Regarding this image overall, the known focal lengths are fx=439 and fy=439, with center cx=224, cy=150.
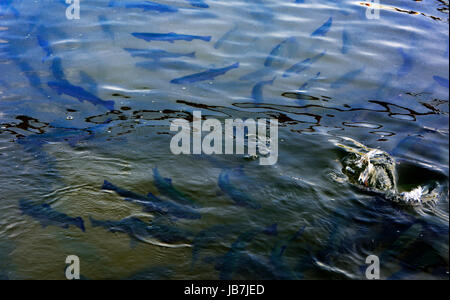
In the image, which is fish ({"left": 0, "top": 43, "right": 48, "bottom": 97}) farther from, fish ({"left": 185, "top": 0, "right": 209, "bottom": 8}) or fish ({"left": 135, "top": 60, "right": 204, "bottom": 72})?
fish ({"left": 185, "top": 0, "right": 209, "bottom": 8})

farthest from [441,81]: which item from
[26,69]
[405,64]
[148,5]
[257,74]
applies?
[26,69]

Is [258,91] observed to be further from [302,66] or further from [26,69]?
[26,69]

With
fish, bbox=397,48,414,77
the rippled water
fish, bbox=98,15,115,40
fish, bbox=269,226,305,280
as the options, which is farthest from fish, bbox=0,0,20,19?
fish, bbox=269,226,305,280

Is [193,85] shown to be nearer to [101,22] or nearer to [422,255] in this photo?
[101,22]

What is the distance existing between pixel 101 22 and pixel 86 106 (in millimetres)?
3235

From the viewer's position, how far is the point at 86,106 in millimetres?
6422

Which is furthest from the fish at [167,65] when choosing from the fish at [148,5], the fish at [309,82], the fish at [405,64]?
the fish at [405,64]

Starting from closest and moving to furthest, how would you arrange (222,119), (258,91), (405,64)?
1. (222,119)
2. (258,91)
3. (405,64)

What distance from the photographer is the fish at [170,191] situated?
4.73 metres

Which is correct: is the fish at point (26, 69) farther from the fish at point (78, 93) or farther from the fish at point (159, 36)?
the fish at point (159, 36)

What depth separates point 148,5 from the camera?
9523 millimetres

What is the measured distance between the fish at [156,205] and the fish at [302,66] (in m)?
3.66

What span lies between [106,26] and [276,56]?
3477mm
